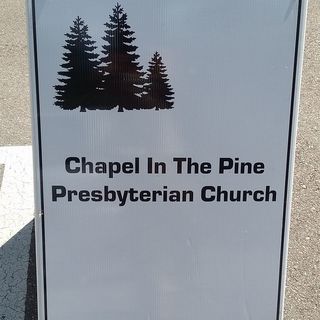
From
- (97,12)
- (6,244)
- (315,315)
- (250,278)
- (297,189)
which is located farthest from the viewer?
(297,189)

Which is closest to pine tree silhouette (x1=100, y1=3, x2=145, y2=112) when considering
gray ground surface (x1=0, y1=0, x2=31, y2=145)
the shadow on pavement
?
the shadow on pavement

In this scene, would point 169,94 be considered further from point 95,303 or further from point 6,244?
point 6,244

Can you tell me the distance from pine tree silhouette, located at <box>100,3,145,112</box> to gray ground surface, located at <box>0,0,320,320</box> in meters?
1.55

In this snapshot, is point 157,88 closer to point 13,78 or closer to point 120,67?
point 120,67

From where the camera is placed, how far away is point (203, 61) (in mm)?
2484

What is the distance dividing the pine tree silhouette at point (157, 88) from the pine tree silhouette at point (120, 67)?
31 millimetres

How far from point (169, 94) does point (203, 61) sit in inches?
7.1

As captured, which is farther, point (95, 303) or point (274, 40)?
point (95, 303)

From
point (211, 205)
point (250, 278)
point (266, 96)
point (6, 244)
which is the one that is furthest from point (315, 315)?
point (6, 244)

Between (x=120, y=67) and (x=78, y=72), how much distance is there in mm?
161

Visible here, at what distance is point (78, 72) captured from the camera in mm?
2479

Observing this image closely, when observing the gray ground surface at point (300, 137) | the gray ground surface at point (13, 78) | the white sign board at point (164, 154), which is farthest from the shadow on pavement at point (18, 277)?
the gray ground surface at point (13, 78)

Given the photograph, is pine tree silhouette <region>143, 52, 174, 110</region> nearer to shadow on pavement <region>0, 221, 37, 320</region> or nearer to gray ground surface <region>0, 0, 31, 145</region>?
shadow on pavement <region>0, 221, 37, 320</region>

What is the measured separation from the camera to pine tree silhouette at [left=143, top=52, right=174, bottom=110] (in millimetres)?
2475
